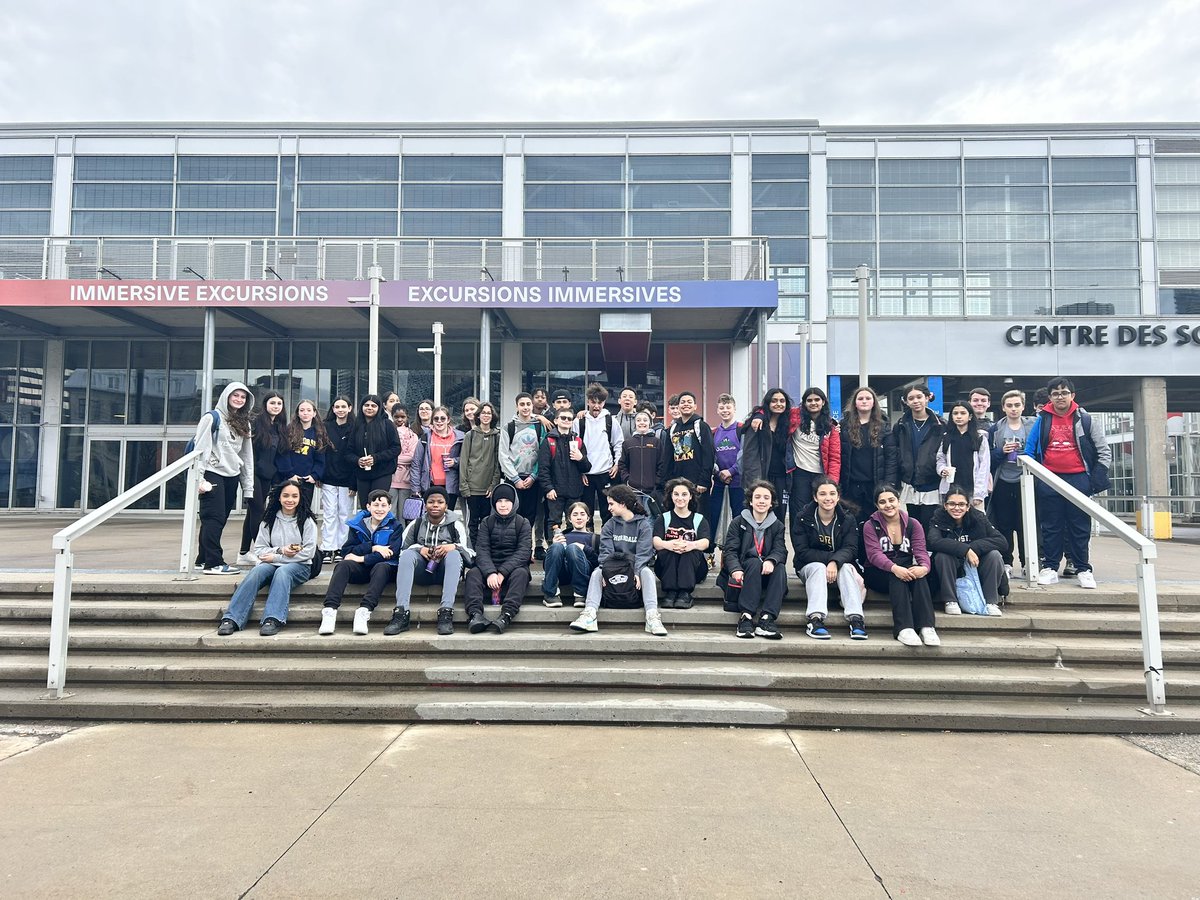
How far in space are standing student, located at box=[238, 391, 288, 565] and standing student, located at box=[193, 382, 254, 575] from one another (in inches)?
3.2

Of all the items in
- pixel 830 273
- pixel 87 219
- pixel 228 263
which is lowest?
pixel 228 263

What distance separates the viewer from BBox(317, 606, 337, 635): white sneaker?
202 inches

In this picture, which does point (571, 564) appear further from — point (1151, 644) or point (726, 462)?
point (1151, 644)

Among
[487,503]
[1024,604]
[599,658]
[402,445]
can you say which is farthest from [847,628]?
[402,445]

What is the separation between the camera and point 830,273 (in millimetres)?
20219

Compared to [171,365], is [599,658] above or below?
Result: below

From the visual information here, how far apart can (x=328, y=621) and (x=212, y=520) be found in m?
2.04

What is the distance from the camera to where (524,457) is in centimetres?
651

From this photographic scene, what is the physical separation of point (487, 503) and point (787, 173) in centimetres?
1729

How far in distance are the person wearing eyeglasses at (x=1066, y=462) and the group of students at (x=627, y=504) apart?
24cm

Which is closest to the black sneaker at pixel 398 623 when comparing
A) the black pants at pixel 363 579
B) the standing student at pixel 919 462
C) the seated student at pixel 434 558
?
the seated student at pixel 434 558

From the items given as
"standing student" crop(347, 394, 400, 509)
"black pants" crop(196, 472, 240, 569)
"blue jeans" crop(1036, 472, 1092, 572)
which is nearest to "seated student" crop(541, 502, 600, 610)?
"standing student" crop(347, 394, 400, 509)

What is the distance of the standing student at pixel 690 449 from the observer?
→ 21.4ft

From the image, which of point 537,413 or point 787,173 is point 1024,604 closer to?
point 537,413
